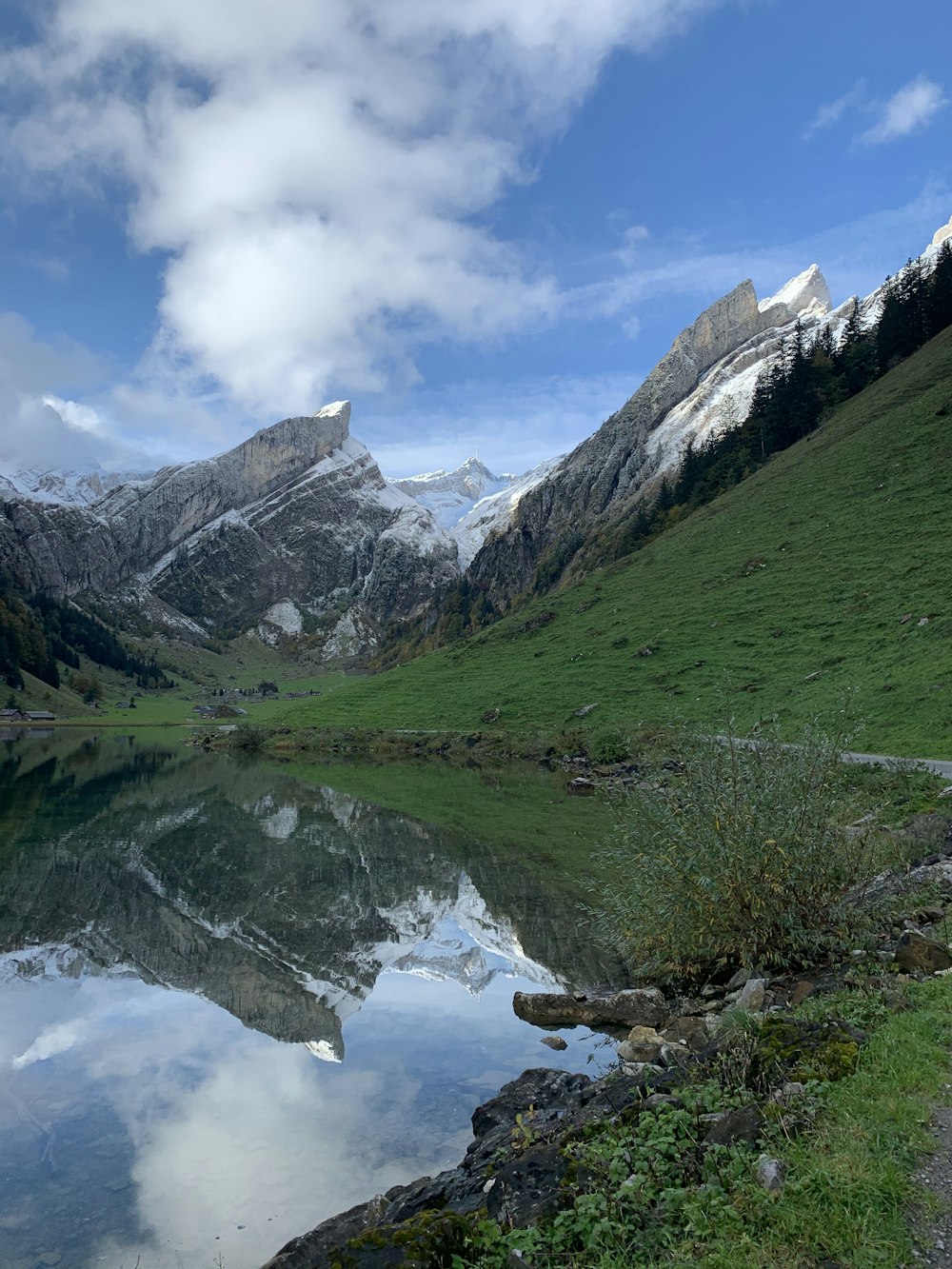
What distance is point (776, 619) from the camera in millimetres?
53125

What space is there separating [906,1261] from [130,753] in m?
84.3

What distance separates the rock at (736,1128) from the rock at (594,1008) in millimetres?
6158

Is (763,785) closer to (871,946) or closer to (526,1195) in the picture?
(871,946)

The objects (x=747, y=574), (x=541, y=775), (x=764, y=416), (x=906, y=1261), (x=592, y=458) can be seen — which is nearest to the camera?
(x=906, y=1261)

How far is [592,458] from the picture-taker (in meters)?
163

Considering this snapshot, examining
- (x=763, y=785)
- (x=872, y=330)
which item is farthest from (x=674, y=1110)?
(x=872, y=330)

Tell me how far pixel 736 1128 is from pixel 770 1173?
83cm

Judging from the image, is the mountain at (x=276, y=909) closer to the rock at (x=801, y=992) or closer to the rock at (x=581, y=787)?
the rock at (x=801, y=992)

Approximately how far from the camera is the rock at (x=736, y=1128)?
18.4 feet

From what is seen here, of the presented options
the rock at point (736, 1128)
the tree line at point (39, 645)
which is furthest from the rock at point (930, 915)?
the tree line at point (39, 645)

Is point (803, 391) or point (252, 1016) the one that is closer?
point (252, 1016)

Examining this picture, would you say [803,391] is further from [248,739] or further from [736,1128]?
[736,1128]

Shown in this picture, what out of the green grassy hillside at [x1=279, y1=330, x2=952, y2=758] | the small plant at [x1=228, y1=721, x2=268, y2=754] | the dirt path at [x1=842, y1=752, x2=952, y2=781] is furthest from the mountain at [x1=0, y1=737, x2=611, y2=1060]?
the small plant at [x1=228, y1=721, x2=268, y2=754]

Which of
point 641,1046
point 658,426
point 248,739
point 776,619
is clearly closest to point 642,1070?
point 641,1046
